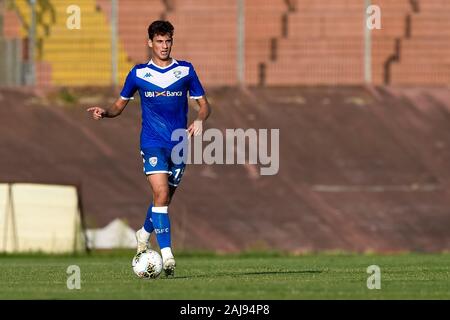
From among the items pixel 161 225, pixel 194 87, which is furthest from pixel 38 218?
pixel 161 225

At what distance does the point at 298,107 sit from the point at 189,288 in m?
22.7

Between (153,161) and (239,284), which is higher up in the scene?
(153,161)

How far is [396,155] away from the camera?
3388cm

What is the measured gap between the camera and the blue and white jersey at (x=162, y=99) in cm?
1528

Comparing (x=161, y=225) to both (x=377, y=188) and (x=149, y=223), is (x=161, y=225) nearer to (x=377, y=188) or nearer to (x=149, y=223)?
(x=149, y=223)

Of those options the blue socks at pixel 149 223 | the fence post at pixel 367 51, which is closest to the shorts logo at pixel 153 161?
the blue socks at pixel 149 223

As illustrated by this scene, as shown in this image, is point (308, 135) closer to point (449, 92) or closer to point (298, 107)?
point (298, 107)

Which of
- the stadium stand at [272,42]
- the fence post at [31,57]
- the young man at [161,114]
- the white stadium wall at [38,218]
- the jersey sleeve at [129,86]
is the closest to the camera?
the young man at [161,114]

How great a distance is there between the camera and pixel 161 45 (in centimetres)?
1515

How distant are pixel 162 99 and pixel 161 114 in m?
0.15

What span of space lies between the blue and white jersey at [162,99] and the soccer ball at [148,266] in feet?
3.91

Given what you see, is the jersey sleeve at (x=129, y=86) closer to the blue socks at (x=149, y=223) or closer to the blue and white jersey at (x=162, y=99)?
the blue and white jersey at (x=162, y=99)

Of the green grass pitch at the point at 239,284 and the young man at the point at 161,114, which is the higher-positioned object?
the young man at the point at 161,114
